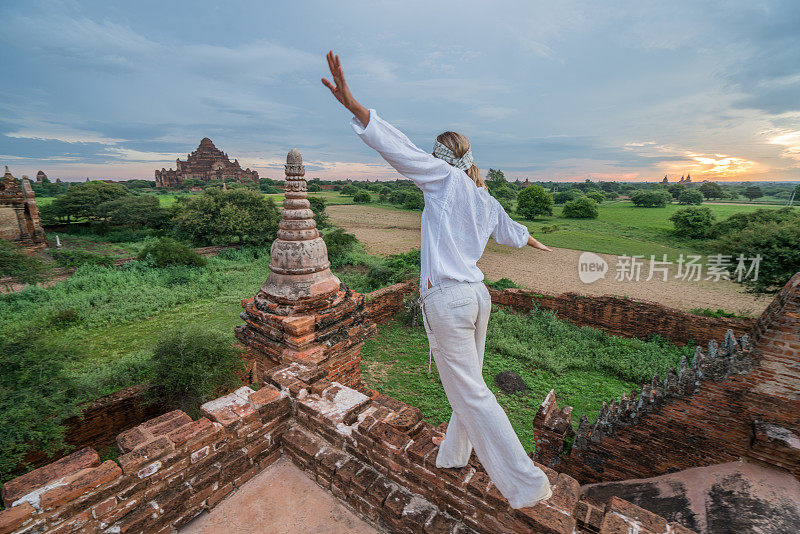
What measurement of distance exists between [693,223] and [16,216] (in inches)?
1630

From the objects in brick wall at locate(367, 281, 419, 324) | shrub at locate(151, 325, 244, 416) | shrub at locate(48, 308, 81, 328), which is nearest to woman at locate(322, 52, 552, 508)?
shrub at locate(151, 325, 244, 416)

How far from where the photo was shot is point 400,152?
5.12 ft

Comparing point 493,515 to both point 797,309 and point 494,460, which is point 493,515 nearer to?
point 494,460

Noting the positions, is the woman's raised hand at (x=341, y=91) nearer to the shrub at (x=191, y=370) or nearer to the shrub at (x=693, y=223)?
the shrub at (x=191, y=370)

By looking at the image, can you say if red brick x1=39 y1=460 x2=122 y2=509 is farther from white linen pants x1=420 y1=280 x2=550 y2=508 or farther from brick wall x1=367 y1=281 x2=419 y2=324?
brick wall x1=367 y1=281 x2=419 y2=324

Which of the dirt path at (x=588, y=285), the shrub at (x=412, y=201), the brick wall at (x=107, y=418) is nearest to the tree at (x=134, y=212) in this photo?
the dirt path at (x=588, y=285)

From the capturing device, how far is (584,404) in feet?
20.4

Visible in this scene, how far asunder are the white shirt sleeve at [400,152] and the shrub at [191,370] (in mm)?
4432

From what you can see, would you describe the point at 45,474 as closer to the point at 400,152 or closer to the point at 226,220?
the point at 400,152

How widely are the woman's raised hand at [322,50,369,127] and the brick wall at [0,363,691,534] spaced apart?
1967mm

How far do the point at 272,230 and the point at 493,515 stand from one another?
19.1 metres

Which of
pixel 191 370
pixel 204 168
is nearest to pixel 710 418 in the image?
pixel 191 370

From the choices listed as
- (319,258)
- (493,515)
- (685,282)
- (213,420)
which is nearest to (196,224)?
(319,258)

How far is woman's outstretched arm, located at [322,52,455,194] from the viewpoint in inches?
59.4
